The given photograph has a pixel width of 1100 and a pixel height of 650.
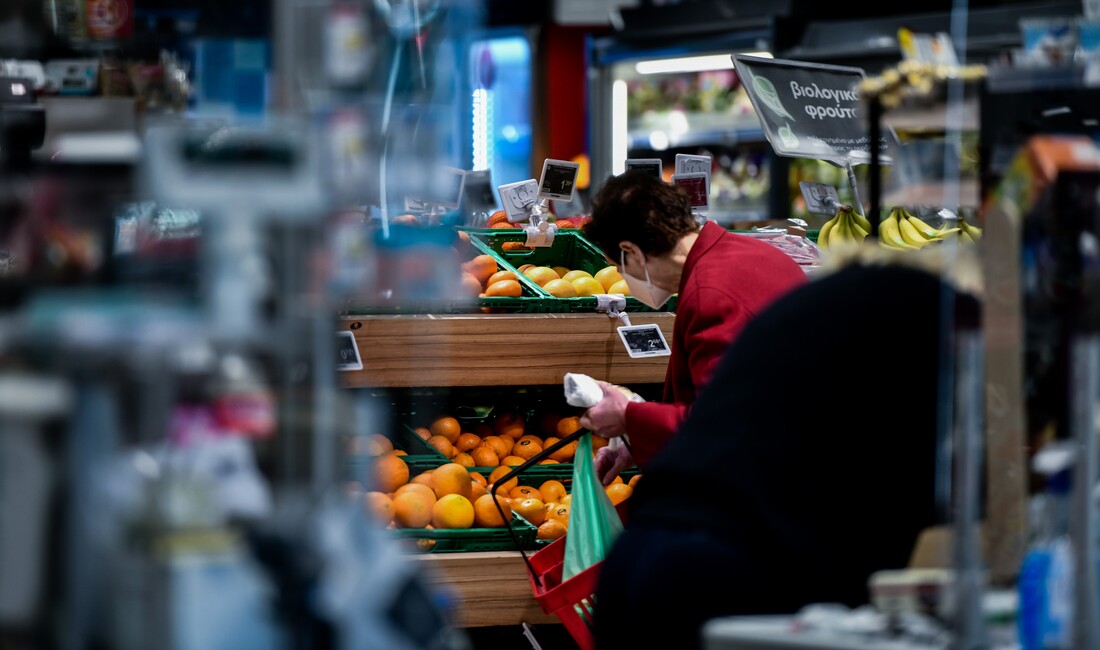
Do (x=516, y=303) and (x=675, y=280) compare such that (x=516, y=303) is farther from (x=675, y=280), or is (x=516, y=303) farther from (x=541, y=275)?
(x=675, y=280)

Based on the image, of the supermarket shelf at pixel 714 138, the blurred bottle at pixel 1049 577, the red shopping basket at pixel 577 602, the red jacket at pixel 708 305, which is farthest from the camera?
the supermarket shelf at pixel 714 138

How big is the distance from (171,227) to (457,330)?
7.53 feet

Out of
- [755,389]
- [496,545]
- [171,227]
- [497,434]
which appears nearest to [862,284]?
[755,389]

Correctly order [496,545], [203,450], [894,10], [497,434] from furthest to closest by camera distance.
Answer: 1. [894,10]
2. [497,434]
3. [496,545]
4. [203,450]

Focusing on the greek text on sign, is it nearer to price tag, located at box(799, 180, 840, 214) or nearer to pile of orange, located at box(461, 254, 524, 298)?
price tag, located at box(799, 180, 840, 214)

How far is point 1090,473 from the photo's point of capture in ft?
5.01

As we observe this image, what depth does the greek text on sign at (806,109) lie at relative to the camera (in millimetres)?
3818

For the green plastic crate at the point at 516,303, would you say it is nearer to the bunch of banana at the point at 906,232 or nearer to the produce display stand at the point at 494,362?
the produce display stand at the point at 494,362

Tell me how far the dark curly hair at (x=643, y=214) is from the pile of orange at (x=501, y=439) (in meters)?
0.92

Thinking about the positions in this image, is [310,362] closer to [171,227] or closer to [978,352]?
[171,227]

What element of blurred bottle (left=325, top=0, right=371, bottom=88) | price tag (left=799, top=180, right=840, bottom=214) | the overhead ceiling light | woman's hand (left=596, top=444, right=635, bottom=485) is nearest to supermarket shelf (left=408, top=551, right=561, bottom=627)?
woman's hand (left=596, top=444, right=635, bottom=485)

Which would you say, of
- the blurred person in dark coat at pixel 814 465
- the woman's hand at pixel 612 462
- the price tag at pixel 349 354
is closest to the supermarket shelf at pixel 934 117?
the blurred person in dark coat at pixel 814 465

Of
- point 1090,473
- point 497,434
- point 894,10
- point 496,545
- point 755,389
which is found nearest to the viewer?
point 1090,473

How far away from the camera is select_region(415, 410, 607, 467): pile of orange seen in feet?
12.6
